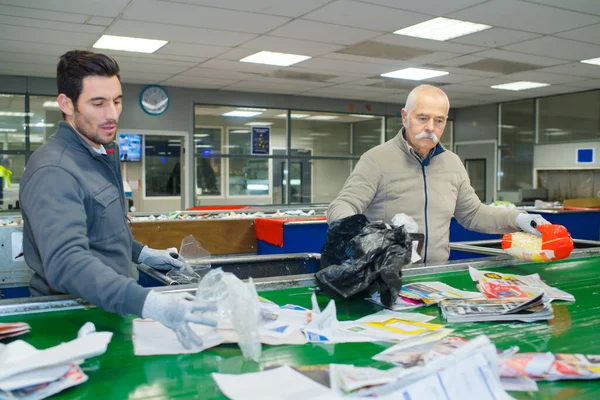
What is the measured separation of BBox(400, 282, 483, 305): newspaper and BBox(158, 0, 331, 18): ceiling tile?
3321mm

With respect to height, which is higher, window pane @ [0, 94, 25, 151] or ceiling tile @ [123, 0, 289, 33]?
ceiling tile @ [123, 0, 289, 33]

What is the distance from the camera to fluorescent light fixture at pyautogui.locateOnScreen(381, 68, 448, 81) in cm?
787

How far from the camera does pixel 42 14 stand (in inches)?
201

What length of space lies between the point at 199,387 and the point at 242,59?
6375 millimetres

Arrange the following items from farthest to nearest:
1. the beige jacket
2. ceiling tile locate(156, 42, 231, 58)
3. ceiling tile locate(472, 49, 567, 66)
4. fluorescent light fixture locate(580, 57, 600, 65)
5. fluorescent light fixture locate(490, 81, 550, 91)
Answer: fluorescent light fixture locate(490, 81, 550, 91), fluorescent light fixture locate(580, 57, 600, 65), ceiling tile locate(472, 49, 567, 66), ceiling tile locate(156, 42, 231, 58), the beige jacket

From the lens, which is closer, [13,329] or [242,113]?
[13,329]

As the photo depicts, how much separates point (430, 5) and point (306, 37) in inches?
61.3

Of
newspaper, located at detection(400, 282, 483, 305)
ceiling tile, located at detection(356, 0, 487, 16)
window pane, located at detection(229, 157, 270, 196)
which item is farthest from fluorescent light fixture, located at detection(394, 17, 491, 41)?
window pane, located at detection(229, 157, 270, 196)

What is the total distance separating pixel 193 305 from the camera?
1318mm

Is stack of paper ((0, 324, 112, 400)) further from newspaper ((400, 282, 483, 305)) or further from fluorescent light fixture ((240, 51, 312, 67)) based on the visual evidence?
fluorescent light fixture ((240, 51, 312, 67))

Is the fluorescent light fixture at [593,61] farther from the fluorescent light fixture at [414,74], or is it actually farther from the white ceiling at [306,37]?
the fluorescent light fixture at [414,74]

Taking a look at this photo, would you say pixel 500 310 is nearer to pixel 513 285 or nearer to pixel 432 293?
pixel 432 293

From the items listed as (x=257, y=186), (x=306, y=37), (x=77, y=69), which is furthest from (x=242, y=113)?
(x=77, y=69)

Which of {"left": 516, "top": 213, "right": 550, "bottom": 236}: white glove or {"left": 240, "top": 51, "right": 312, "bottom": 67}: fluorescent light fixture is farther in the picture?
{"left": 240, "top": 51, "right": 312, "bottom": 67}: fluorescent light fixture
